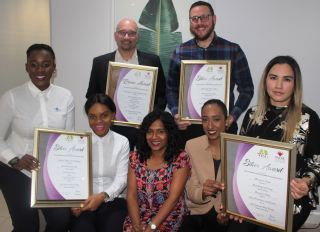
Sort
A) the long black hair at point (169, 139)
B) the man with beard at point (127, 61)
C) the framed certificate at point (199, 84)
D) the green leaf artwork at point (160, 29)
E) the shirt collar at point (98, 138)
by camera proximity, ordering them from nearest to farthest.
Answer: the long black hair at point (169, 139)
the shirt collar at point (98, 138)
the framed certificate at point (199, 84)
the man with beard at point (127, 61)
the green leaf artwork at point (160, 29)

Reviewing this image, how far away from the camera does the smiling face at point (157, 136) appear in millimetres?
2471

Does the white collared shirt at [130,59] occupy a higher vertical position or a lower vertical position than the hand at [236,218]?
higher

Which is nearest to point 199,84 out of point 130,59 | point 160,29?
point 130,59

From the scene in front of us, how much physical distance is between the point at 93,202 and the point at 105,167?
0.29 m

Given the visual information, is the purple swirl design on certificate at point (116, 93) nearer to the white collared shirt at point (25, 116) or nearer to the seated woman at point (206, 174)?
the white collared shirt at point (25, 116)

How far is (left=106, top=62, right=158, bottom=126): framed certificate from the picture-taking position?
116 inches

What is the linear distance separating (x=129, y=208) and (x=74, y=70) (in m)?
2.12

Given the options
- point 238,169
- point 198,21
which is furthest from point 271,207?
point 198,21

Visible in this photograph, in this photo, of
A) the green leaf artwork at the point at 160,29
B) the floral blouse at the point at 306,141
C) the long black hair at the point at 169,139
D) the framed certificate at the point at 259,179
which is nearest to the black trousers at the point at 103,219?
the long black hair at the point at 169,139

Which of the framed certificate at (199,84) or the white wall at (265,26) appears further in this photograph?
the white wall at (265,26)

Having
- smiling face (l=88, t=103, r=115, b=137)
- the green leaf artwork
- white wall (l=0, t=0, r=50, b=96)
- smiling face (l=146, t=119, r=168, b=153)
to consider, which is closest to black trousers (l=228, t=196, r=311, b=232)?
smiling face (l=146, t=119, r=168, b=153)

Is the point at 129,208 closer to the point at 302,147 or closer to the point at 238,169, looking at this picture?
the point at 238,169

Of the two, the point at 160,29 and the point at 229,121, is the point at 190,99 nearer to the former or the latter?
the point at 229,121

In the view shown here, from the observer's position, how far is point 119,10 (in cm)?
383
